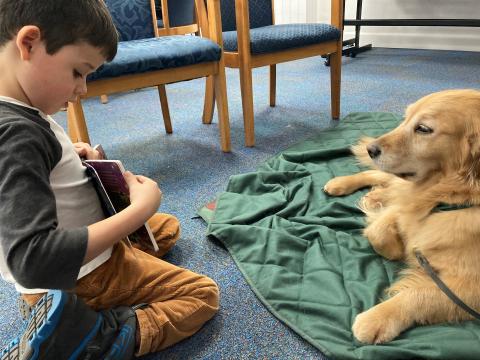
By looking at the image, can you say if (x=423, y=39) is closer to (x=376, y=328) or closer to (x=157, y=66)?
(x=157, y=66)

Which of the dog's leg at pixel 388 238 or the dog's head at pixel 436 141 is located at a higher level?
the dog's head at pixel 436 141

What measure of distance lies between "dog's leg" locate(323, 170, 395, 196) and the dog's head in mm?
423

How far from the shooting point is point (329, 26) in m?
2.24

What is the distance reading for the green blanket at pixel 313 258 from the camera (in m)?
0.89

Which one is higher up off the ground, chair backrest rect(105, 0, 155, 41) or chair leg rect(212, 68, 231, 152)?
chair backrest rect(105, 0, 155, 41)

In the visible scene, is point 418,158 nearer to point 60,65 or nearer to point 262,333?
point 262,333

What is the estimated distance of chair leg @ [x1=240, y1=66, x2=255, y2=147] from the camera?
197 cm

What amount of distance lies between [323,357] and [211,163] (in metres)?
1.24

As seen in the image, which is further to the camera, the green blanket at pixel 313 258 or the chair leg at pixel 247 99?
the chair leg at pixel 247 99

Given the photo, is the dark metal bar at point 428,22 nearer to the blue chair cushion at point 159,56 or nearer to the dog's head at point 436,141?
the blue chair cushion at point 159,56

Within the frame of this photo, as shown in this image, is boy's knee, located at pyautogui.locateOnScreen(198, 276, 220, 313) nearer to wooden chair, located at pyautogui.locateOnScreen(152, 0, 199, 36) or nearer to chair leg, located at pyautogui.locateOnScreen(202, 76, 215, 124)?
chair leg, located at pyautogui.locateOnScreen(202, 76, 215, 124)

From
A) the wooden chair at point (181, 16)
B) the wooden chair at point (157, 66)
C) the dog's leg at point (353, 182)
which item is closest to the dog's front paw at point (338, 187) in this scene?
the dog's leg at point (353, 182)

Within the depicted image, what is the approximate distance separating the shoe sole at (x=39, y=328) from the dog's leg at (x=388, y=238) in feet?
2.90

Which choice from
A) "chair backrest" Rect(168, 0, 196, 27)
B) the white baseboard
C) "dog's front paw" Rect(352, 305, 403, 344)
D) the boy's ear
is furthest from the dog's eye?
the white baseboard
